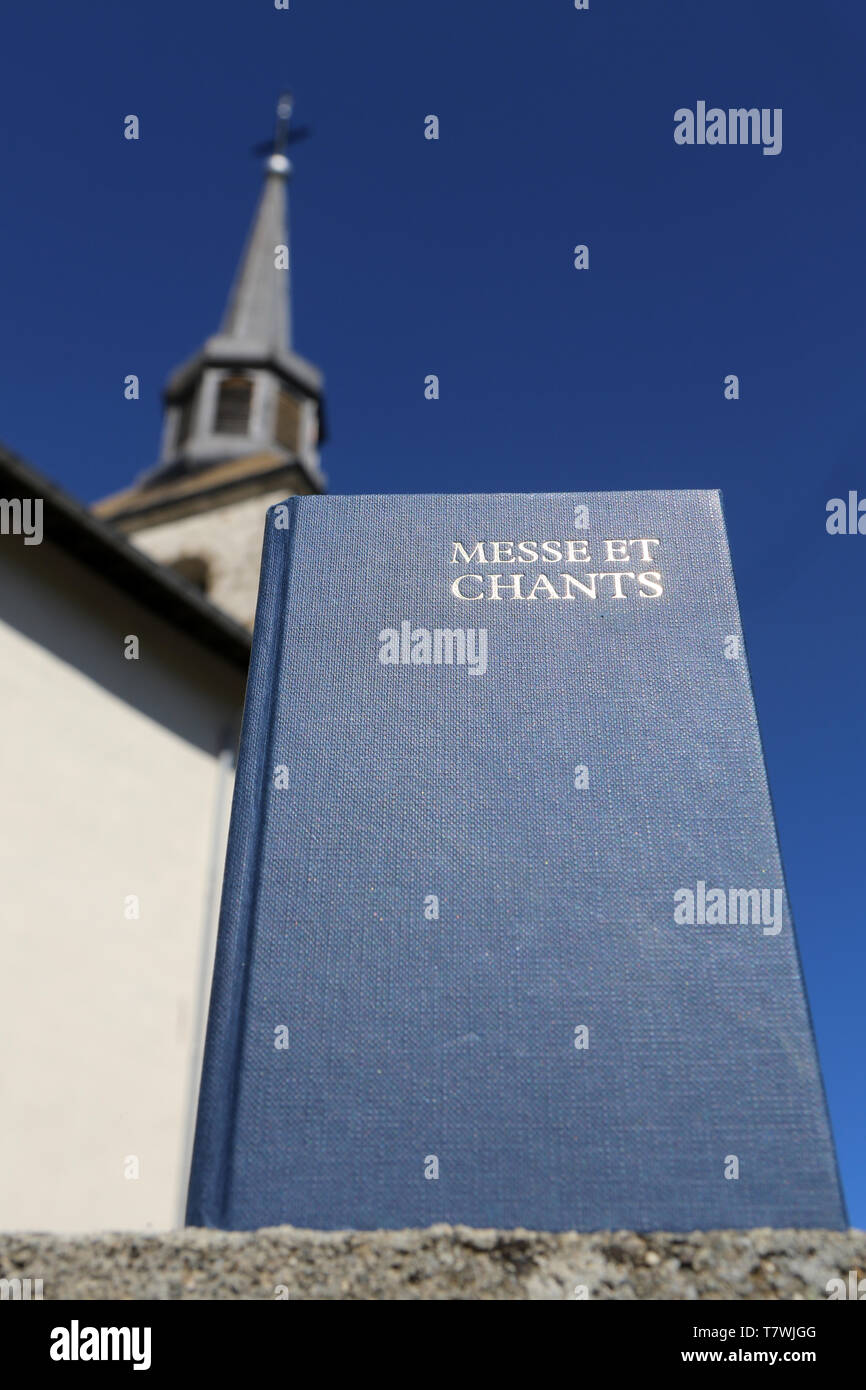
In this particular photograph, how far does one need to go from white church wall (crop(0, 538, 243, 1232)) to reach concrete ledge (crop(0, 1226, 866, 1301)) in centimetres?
461

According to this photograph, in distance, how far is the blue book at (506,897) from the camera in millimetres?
1524

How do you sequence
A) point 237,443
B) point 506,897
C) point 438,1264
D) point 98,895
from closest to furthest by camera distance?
point 438,1264 → point 506,897 → point 98,895 → point 237,443

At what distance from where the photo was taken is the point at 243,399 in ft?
66.1

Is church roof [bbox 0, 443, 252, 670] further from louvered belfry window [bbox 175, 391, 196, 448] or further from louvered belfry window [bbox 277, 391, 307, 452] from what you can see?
louvered belfry window [bbox 175, 391, 196, 448]

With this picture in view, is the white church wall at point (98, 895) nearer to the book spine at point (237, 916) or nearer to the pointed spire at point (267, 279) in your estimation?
the book spine at point (237, 916)

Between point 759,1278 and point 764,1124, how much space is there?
0.27 metres

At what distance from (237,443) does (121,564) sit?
1320cm

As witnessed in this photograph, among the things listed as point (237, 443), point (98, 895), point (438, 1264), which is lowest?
point (438, 1264)

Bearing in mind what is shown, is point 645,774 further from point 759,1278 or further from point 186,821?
point 186,821

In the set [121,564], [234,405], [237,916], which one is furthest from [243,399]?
[237,916]

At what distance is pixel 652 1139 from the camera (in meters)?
1.53

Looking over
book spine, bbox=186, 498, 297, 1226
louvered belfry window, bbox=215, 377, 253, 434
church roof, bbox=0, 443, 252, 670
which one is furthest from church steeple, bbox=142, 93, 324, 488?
book spine, bbox=186, 498, 297, 1226

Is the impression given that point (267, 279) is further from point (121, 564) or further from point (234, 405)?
point (121, 564)

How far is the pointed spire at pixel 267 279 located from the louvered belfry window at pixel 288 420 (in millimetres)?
980
